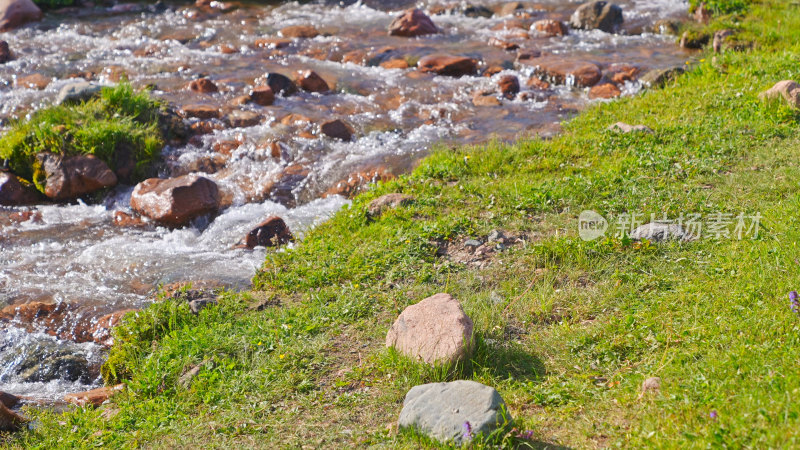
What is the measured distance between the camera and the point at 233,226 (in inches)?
324

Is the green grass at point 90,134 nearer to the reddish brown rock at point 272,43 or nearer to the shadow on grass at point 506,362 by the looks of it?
the reddish brown rock at point 272,43

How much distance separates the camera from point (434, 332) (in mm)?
4582

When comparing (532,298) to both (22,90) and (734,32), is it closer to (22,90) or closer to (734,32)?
(734,32)

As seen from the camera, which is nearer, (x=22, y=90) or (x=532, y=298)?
(x=532, y=298)

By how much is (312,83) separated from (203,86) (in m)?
1.74

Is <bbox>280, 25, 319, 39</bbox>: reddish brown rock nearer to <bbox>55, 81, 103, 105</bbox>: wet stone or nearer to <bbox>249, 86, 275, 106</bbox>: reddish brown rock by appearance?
<bbox>249, 86, 275, 106</bbox>: reddish brown rock

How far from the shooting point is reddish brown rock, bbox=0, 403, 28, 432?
4.98 metres

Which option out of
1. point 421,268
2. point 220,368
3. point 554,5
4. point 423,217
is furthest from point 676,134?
point 554,5

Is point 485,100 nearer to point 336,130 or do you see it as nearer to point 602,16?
point 336,130

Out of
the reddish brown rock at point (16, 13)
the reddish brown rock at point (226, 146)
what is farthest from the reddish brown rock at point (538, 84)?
the reddish brown rock at point (16, 13)

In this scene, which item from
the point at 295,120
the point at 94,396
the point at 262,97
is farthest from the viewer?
the point at 262,97

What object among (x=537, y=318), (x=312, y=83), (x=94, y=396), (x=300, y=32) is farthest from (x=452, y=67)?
(x=94, y=396)

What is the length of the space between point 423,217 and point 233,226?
2.55 m

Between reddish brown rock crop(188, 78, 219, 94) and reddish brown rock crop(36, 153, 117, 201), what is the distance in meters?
2.97
